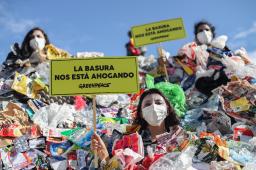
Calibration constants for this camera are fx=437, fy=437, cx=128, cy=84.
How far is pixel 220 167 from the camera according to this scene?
3301 millimetres

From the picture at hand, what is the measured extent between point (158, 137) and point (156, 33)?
2.96 meters

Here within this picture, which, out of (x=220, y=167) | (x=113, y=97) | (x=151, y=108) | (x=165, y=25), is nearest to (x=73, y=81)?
(x=151, y=108)

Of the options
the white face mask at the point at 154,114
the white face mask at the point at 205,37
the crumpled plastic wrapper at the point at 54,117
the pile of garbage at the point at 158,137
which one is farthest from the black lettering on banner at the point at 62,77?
the white face mask at the point at 205,37

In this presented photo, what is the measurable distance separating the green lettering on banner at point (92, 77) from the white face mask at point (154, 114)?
1.18 feet

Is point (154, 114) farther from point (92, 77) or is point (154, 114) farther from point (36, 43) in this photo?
point (36, 43)

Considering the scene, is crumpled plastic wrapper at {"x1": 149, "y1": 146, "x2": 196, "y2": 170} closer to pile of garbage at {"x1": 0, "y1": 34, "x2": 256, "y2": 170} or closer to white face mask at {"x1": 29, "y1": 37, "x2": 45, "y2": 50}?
pile of garbage at {"x1": 0, "y1": 34, "x2": 256, "y2": 170}

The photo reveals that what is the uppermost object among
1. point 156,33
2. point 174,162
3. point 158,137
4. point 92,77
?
point 156,33

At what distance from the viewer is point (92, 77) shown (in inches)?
139

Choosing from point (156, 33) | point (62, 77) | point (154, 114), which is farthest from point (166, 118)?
point (156, 33)

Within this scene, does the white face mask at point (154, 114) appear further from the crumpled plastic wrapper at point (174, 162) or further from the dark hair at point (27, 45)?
the dark hair at point (27, 45)

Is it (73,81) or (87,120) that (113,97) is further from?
(73,81)

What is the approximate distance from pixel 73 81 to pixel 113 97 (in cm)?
237

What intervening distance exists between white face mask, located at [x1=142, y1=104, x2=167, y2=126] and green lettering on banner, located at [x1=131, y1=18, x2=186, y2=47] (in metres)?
2.66

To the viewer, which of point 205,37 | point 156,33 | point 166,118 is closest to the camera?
point 166,118
